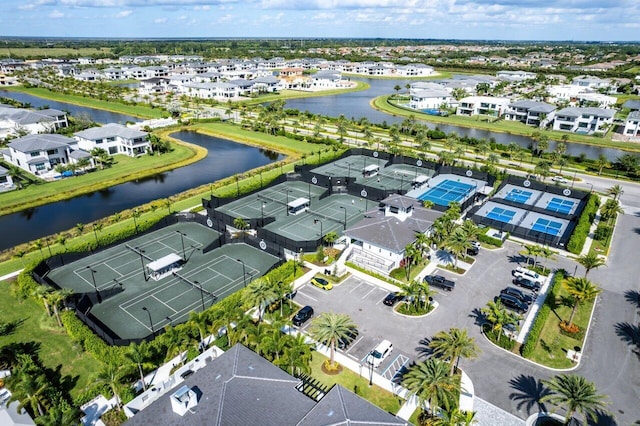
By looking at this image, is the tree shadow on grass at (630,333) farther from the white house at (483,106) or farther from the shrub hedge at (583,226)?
the white house at (483,106)

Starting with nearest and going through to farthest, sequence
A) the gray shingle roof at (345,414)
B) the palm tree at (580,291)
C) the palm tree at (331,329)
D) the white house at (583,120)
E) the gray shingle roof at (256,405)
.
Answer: the gray shingle roof at (345,414) → the gray shingle roof at (256,405) → the palm tree at (331,329) → the palm tree at (580,291) → the white house at (583,120)

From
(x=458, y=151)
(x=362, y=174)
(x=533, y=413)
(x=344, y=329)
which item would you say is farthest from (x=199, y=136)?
(x=533, y=413)

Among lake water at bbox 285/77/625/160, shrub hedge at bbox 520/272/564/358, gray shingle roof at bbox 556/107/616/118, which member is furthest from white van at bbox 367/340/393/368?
gray shingle roof at bbox 556/107/616/118

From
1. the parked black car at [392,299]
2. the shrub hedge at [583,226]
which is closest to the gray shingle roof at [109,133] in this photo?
the parked black car at [392,299]

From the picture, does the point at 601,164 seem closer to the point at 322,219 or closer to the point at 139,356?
the point at 322,219

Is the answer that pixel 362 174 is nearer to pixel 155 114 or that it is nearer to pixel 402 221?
pixel 402 221

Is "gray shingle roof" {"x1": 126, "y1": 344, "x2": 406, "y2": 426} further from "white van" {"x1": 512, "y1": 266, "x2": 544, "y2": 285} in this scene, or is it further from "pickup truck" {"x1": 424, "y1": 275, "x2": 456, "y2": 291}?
"white van" {"x1": 512, "y1": 266, "x2": 544, "y2": 285}
